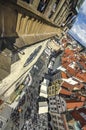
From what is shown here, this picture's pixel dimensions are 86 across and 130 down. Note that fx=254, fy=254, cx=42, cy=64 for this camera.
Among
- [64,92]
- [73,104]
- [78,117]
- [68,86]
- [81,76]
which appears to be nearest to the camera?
[78,117]

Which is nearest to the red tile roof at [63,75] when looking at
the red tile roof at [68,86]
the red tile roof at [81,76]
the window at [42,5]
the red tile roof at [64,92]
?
the red tile roof at [68,86]

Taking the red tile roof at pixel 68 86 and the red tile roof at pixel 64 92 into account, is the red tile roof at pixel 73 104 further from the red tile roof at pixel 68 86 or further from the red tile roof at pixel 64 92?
the red tile roof at pixel 68 86

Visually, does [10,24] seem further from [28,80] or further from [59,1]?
[28,80]

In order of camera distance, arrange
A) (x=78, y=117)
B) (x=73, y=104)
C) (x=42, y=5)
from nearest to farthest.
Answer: (x=42, y=5) → (x=78, y=117) → (x=73, y=104)

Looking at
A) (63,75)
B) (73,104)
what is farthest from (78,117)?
(63,75)

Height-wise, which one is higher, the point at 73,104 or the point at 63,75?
the point at 73,104

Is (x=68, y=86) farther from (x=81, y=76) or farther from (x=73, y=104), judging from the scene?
(x=81, y=76)

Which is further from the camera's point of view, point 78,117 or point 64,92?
point 64,92

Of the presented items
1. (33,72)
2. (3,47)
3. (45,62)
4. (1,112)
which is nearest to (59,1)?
(3,47)

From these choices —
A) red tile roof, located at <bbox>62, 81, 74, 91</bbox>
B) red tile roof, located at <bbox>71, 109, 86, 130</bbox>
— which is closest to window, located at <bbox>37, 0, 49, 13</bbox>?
red tile roof, located at <bbox>71, 109, 86, 130</bbox>

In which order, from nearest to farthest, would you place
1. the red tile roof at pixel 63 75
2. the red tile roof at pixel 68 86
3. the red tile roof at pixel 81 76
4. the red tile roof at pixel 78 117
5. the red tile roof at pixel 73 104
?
the red tile roof at pixel 78 117
the red tile roof at pixel 73 104
the red tile roof at pixel 68 86
the red tile roof at pixel 63 75
the red tile roof at pixel 81 76

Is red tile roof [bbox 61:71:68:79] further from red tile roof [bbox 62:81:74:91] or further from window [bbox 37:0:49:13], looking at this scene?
window [bbox 37:0:49:13]
